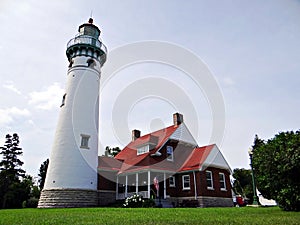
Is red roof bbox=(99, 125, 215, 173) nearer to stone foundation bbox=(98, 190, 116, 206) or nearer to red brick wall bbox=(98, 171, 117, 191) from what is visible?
red brick wall bbox=(98, 171, 117, 191)

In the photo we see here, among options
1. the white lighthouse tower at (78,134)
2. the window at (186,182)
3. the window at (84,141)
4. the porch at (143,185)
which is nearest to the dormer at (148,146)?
the porch at (143,185)

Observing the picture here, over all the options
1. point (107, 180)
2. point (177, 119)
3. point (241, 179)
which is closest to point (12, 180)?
point (107, 180)

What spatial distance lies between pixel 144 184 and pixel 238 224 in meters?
18.0

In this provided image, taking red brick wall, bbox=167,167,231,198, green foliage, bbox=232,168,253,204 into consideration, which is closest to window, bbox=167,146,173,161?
red brick wall, bbox=167,167,231,198

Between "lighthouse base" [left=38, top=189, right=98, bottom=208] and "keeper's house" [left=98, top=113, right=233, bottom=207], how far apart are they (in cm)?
269

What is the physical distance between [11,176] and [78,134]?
18039 mm

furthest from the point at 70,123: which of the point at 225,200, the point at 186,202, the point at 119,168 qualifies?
the point at 225,200

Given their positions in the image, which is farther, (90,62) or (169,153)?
(90,62)

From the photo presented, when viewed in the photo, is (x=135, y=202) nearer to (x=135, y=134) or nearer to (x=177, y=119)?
(x=177, y=119)

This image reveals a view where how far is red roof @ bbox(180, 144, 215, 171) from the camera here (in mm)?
21062

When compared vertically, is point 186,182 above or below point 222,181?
below

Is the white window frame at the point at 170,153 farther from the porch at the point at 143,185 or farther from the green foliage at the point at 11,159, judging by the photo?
the green foliage at the point at 11,159

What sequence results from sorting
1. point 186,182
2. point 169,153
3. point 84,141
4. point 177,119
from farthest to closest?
point 177,119 → point 169,153 → point 186,182 → point 84,141

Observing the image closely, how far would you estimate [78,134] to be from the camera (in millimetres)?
20766
